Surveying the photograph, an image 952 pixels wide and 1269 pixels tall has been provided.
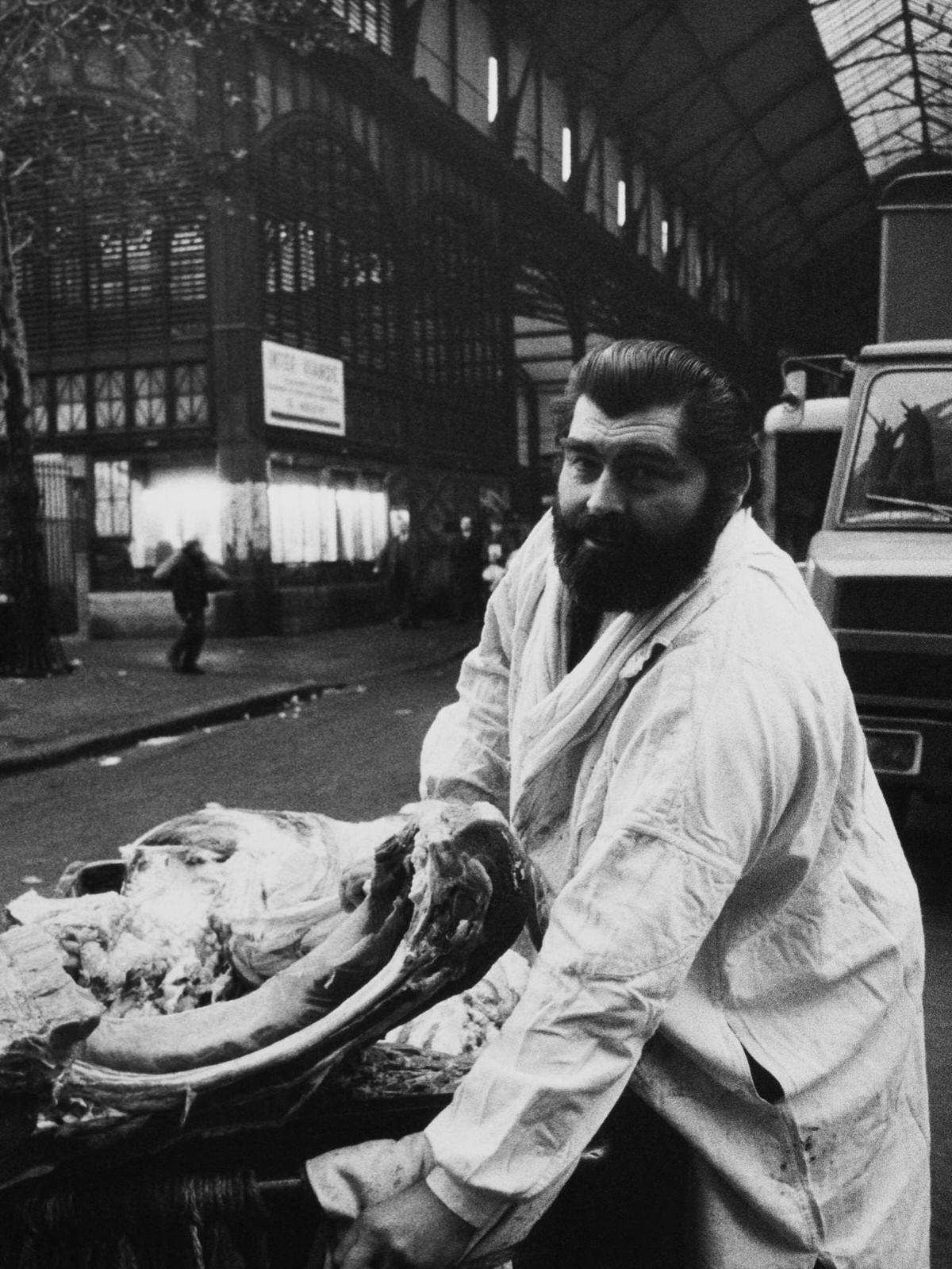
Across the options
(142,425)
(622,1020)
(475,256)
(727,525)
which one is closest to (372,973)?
(622,1020)

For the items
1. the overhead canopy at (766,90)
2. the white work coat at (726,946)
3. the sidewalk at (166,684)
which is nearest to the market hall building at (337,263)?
the overhead canopy at (766,90)

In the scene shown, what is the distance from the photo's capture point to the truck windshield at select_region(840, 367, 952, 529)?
6.21m

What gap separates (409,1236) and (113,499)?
20142 millimetres

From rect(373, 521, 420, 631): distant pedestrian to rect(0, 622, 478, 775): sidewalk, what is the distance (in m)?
1.15

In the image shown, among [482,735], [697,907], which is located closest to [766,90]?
[482,735]

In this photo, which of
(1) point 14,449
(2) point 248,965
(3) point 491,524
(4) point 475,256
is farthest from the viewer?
(4) point 475,256

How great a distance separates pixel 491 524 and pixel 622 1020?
81.6ft

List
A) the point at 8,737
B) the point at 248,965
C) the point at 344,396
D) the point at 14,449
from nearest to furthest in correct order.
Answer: the point at 248,965, the point at 8,737, the point at 14,449, the point at 344,396

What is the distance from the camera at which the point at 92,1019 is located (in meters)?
1.56

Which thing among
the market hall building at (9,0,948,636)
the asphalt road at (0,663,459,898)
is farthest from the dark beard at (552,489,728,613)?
the market hall building at (9,0,948,636)

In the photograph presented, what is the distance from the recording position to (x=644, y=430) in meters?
1.72

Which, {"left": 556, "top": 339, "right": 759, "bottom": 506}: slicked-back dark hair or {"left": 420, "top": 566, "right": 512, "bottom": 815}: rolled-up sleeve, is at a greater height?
{"left": 556, "top": 339, "right": 759, "bottom": 506}: slicked-back dark hair

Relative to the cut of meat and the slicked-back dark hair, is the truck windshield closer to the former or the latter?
the cut of meat

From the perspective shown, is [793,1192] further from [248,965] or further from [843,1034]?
[248,965]
